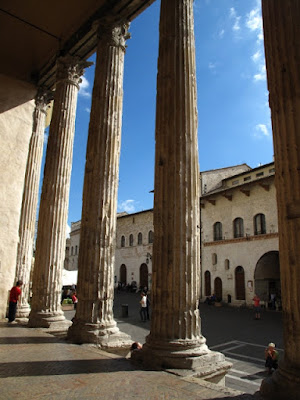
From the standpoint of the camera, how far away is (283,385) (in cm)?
330

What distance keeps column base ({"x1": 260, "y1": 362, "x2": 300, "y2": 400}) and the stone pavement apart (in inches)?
9.3

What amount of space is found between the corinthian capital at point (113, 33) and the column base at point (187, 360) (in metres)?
7.20

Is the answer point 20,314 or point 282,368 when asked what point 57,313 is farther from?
point 282,368

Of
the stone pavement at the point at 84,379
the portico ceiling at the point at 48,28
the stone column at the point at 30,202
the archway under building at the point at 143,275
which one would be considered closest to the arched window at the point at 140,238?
the archway under building at the point at 143,275

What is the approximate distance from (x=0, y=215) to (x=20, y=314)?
3.41 meters

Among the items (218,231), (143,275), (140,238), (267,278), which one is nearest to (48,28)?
(218,231)

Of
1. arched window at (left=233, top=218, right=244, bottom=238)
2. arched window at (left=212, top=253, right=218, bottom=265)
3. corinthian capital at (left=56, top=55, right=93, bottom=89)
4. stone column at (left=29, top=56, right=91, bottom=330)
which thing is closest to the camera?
stone column at (left=29, top=56, right=91, bottom=330)

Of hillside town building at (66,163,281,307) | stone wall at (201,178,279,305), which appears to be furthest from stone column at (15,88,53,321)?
stone wall at (201,178,279,305)

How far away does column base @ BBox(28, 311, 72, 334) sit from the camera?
8.57 metres

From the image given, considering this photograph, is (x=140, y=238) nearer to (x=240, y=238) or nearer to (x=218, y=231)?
(x=218, y=231)

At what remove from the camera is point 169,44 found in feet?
20.0

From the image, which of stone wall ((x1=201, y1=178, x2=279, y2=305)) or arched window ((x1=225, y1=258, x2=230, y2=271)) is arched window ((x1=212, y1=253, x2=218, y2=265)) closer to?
stone wall ((x1=201, y1=178, x2=279, y2=305))

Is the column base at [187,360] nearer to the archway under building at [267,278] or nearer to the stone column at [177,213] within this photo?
the stone column at [177,213]

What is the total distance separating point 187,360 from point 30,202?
8.85 meters
